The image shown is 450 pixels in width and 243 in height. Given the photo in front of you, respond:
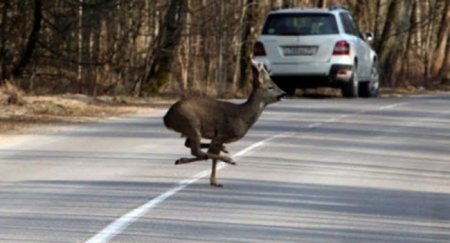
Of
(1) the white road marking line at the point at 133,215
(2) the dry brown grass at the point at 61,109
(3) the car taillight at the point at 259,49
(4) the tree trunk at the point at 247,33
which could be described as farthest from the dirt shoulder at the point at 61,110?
(4) the tree trunk at the point at 247,33

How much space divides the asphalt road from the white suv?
7.40m

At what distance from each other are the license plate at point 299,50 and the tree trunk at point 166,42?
5.53 meters

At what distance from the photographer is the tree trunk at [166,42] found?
36.3 meters

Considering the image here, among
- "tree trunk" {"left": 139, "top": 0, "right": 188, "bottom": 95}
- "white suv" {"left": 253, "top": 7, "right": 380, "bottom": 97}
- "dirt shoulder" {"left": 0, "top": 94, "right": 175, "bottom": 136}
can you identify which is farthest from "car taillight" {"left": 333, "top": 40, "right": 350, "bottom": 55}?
"tree trunk" {"left": 139, "top": 0, "right": 188, "bottom": 95}

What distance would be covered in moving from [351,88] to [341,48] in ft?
4.64

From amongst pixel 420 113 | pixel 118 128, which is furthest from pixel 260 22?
pixel 118 128

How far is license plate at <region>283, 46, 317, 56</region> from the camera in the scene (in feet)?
102

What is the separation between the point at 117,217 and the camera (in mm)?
12414

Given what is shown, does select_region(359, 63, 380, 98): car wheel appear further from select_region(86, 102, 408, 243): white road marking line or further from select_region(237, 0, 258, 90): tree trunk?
select_region(86, 102, 408, 243): white road marking line

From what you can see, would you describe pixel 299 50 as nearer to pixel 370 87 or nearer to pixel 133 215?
pixel 370 87

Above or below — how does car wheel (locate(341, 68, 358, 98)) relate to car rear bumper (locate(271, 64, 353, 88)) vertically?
below

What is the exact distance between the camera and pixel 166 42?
36.4 m

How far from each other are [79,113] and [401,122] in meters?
5.54

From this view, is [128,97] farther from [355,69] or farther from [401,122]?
[401,122]
